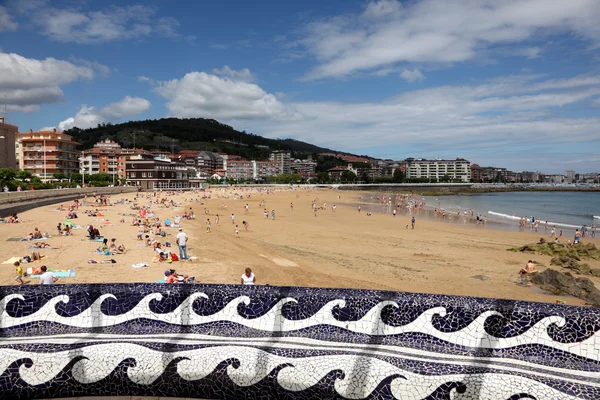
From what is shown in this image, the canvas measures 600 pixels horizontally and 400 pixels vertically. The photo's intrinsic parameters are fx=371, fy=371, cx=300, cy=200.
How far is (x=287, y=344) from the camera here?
3.47 metres

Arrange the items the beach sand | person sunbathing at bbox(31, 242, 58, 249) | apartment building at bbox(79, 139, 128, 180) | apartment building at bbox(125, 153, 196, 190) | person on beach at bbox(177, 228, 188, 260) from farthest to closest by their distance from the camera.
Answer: apartment building at bbox(79, 139, 128, 180)
apartment building at bbox(125, 153, 196, 190)
person sunbathing at bbox(31, 242, 58, 249)
person on beach at bbox(177, 228, 188, 260)
the beach sand

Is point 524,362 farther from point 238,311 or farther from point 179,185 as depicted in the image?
point 179,185

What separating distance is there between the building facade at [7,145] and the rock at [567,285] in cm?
6482

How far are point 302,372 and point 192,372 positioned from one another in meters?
0.98

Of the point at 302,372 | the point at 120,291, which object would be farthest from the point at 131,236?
the point at 302,372

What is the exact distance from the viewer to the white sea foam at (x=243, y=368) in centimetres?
314

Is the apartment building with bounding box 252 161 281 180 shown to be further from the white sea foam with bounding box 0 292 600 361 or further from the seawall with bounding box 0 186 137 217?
the white sea foam with bounding box 0 292 600 361

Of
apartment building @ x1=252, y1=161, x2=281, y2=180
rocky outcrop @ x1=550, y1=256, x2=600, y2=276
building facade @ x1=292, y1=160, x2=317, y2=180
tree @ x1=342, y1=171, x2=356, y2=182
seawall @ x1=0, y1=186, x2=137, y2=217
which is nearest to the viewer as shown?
rocky outcrop @ x1=550, y1=256, x2=600, y2=276

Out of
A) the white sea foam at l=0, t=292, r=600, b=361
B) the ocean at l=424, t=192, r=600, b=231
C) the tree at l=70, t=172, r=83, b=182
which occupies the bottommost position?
the ocean at l=424, t=192, r=600, b=231

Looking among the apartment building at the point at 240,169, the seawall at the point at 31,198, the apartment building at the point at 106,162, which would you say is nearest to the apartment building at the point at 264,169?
the apartment building at the point at 240,169

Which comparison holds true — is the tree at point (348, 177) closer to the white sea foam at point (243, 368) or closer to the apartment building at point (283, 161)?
the apartment building at point (283, 161)

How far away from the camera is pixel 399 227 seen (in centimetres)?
2820

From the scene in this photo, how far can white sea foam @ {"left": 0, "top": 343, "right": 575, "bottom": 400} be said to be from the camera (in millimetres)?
3145

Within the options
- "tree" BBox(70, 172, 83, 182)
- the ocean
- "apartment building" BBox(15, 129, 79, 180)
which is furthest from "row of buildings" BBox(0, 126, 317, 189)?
the ocean
